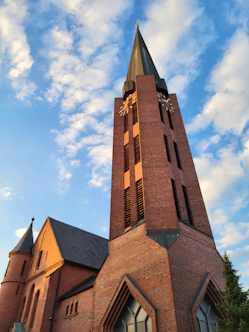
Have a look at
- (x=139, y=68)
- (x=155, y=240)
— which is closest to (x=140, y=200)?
(x=155, y=240)

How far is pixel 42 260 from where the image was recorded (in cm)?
2348

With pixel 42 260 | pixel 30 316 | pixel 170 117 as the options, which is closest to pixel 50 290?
pixel 30 316

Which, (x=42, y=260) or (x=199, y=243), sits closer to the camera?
(x=199, y=243)

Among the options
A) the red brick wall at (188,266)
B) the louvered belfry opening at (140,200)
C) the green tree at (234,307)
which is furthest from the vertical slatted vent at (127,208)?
the green tree at (234,307)

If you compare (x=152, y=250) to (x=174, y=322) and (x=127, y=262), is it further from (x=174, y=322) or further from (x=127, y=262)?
(x=174, y=322)

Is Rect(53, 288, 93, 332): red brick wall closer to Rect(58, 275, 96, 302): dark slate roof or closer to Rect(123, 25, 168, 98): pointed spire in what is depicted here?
Rect(58, 275, 96, 302): dark slate roof

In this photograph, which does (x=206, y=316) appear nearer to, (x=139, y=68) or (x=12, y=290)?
(x=12, y=290)

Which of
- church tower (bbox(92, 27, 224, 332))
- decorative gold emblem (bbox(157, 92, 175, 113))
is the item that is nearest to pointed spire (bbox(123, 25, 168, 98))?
decorative gold emblem (bbox(157, 92, 175, 113))

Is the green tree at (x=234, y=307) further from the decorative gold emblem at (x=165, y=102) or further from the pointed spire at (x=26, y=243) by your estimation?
the pointed spire at (x=26, y=243)

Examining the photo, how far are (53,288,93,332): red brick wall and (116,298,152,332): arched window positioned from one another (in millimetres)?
3128

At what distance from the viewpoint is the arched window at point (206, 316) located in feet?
39.4

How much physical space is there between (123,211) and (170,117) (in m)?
9.63

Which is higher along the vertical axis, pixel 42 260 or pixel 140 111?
pixel 140 111

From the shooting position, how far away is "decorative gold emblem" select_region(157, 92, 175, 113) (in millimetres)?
22625
